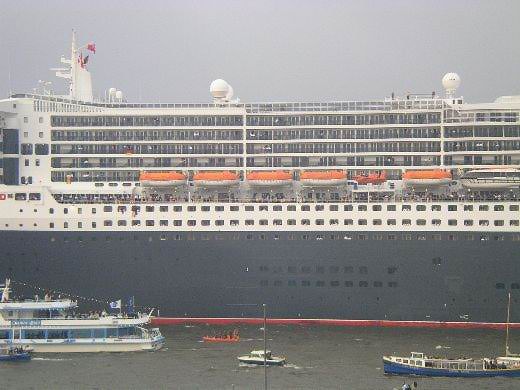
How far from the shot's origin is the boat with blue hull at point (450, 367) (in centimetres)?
5362

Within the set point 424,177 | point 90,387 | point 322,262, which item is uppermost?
point 424,177

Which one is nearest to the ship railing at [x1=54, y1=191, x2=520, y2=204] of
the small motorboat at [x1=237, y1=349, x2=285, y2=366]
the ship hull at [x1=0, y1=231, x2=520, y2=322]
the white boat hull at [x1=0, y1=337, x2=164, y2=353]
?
the ship hull at [x1=0, y1=231, x2=520, y2=322]

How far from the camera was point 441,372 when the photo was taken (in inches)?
2122

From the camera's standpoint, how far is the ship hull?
209 ft

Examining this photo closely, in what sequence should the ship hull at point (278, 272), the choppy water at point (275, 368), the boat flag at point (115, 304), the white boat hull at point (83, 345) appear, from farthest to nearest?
the ship hull at point (278, 272) → the boat flag at point (115, 304) → the white boat hull at point (83, 345) → the choppy water at point (275, 368)

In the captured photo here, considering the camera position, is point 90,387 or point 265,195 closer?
point 90,387

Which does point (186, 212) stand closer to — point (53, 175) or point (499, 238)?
point (53, 175)

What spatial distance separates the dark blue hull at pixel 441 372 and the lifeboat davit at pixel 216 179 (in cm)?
1654

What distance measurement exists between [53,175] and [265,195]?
10727 millimetres

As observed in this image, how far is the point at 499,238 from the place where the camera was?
63.8m

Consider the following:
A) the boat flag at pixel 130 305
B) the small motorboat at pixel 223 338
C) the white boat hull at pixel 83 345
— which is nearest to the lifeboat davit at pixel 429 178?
the small motorboat at pixel 223 338

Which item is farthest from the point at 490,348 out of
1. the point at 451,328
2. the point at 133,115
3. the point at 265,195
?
the point at 133,115

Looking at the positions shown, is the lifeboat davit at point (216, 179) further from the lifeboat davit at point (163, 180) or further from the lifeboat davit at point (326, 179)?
the lifeboat davit at point (326, 179)

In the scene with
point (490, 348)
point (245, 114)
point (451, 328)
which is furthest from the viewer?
point (245, 114)
